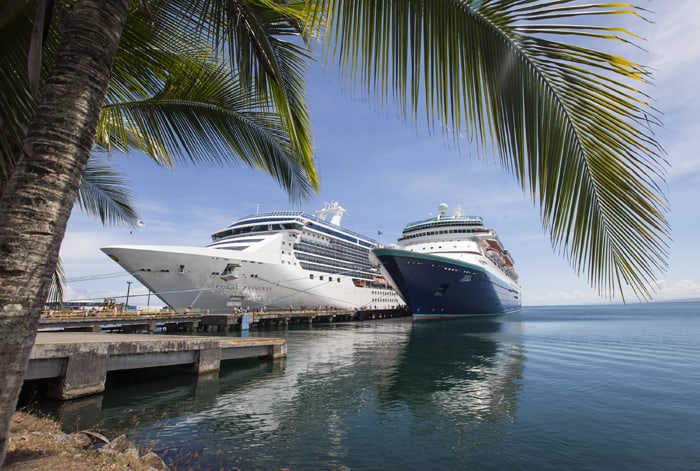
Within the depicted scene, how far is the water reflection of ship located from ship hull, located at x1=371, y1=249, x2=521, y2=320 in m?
13.9

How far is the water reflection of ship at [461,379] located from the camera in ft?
28.2

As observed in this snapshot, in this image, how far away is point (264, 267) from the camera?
34719mm

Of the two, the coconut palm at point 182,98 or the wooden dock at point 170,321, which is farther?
the wooden dock at point 170,321

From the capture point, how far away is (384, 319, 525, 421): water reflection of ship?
28.2 ft

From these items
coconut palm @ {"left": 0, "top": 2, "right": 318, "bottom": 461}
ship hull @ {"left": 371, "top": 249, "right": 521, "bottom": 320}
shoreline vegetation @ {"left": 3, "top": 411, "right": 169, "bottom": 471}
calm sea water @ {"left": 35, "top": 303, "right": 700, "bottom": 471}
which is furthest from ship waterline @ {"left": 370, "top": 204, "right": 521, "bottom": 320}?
coconut palm @ {"left": 0, "top": 2, "right": 318, "bottom": 461}

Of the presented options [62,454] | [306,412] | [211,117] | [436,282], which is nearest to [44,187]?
[211,117]

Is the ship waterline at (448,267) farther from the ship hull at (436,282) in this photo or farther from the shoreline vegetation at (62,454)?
the shoreline vegetation at (62,454)

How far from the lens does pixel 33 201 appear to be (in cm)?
134

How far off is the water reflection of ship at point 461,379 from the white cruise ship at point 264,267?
18.6 metres

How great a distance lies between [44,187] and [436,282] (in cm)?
3637

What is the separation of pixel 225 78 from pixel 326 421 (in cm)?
648

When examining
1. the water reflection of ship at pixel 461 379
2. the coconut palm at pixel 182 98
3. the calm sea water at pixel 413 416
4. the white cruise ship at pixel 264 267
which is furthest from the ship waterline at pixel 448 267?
the coconut palm at pixel 182 98

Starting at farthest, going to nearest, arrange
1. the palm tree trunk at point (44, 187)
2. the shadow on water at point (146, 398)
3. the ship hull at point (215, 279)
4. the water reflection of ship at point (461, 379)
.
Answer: the ship hull at point (215, 279)
the water reflection of ship at point (461, 379)
the shadow on water at point (146, 398)
the palm tree trunk at point (44, 187)

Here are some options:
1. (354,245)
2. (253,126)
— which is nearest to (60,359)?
(253,126)
